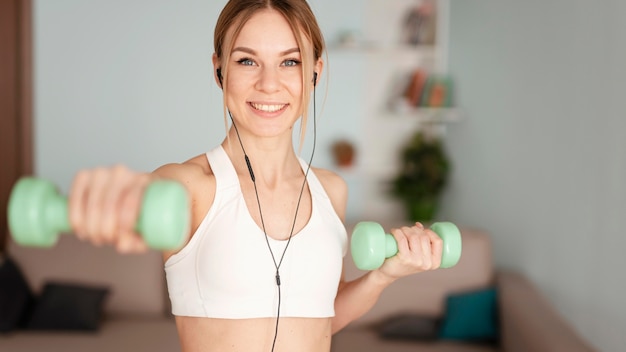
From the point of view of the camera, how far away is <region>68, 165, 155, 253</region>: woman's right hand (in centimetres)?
72

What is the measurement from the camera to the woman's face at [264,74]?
118cm

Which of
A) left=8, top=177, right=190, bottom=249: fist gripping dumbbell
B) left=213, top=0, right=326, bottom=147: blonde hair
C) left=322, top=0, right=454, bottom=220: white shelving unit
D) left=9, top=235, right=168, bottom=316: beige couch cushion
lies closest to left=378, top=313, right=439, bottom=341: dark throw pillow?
left=9, top=235, right=168, bottom=316: beige couch cushion

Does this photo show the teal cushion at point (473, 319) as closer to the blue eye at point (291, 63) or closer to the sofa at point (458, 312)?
the sofa at point (458, 312)

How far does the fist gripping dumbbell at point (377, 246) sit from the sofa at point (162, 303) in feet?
5.62

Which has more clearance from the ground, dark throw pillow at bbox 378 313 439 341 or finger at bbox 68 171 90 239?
finger at bbox 68 171 90 239

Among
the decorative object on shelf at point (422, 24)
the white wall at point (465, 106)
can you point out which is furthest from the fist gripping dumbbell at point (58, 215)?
the decorative object on shelf at point (422, 24)

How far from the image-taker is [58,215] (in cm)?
74

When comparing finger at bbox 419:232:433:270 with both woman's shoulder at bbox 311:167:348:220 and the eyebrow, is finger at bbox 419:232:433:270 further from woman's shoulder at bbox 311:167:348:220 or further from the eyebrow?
the eyebrow

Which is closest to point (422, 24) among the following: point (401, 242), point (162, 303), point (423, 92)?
point (423, 92)

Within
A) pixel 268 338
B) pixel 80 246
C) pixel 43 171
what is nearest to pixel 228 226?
pixel 268 338

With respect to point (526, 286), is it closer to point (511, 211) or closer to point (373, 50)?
point (511, 211)

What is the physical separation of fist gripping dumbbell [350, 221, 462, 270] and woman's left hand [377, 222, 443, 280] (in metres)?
0.01

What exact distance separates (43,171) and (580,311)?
9.57 ft

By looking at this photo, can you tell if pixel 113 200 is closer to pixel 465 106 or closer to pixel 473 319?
pixel 473 319
